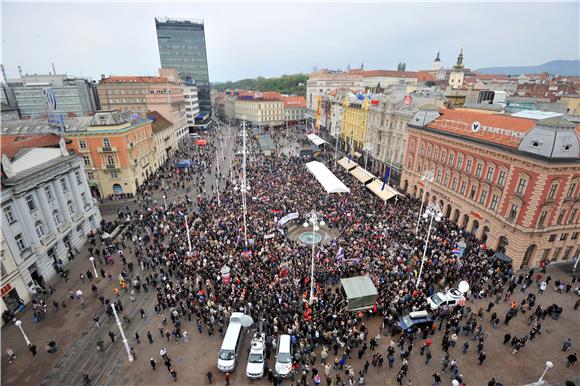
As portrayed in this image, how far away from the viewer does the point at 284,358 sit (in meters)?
16.3

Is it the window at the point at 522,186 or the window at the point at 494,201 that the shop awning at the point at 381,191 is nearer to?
the window at the point at 494,201

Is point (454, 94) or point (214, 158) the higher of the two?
point (454, 94)

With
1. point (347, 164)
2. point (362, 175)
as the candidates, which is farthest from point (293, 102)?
point (362, 175)

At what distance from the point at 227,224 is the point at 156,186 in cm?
2152

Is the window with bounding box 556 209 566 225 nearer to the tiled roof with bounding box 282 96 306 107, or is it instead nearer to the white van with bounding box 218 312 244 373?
the white van with bounding box 218 312 244 373

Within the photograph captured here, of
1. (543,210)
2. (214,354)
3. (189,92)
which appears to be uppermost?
(189,92)

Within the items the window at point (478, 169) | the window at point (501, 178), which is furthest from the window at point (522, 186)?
the window at point (478, 169)

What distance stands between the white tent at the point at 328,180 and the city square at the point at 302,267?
0.35 meters

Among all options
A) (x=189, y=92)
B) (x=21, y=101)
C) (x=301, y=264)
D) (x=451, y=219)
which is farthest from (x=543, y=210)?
(x=21, y=101)

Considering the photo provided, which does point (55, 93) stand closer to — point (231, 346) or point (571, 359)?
point (231, 346)

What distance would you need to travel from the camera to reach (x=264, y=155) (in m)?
62.8

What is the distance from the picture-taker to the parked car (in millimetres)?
20438

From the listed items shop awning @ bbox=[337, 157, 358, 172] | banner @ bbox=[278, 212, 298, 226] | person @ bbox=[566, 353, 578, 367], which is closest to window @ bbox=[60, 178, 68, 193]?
banner @ bbox=[278, 212, 298, 226]

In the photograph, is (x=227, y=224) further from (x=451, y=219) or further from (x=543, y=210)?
(x=543, y=210)
